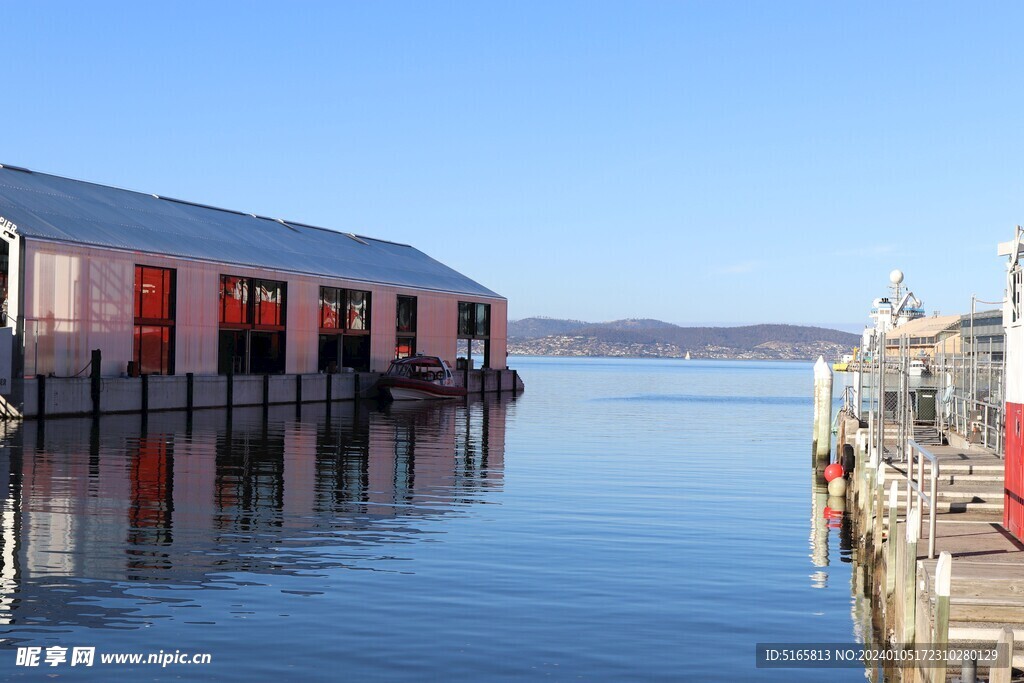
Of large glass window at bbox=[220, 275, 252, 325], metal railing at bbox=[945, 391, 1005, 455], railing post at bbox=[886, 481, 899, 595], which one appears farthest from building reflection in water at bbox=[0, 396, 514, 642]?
large glass window at bbox=[220, 275, 252, 325]

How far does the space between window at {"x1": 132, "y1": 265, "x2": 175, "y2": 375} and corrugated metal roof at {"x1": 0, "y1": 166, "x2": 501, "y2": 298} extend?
1309 mm

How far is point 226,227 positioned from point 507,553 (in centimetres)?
5892

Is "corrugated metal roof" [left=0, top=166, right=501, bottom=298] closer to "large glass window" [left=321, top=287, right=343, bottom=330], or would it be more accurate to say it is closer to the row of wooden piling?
"large glass window" [left=321, top=287, right=343, bottom=330]

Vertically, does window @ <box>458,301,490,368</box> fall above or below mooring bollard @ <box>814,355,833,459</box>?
above

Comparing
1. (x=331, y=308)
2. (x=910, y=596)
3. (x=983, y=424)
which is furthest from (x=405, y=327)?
(x=910, y=596)

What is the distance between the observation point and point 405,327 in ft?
283

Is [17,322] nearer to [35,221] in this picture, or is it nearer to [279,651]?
[35,221]

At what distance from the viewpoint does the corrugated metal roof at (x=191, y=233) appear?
186 feet

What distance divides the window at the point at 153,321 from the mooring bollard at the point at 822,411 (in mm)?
32741

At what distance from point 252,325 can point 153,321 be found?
9121mm

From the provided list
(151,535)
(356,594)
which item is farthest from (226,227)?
(356,594)

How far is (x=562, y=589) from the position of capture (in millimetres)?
18078

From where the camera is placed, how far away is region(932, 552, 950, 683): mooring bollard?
11.1 m

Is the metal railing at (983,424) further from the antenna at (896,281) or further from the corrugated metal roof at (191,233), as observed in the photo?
the antenna at (896,281)
